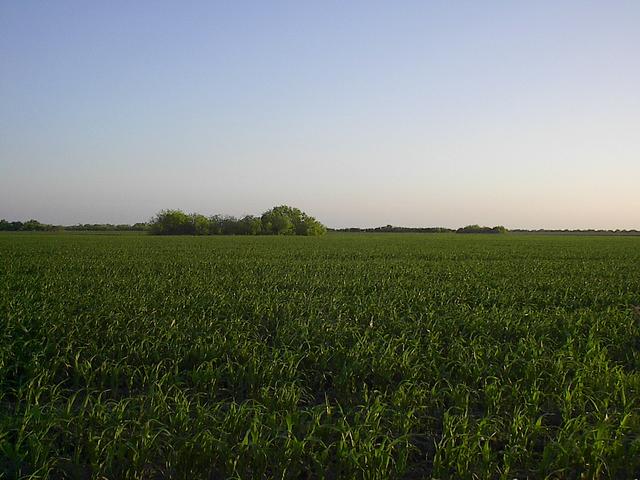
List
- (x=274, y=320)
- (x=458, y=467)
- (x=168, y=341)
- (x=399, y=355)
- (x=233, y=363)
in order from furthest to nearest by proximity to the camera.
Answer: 1. (x=274, y=320)
2. (x=168, y=341)
3. (x=399, y=355)
4. (x=233, y=363)
5. (x=458, y=467)

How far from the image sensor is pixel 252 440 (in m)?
4.44

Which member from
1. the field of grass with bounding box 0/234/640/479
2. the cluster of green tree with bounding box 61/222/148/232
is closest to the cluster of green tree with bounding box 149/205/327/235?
the cluster of green tree with bounding box 61/222/148/232

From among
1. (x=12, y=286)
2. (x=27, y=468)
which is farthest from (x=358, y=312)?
(x=12, y=286)

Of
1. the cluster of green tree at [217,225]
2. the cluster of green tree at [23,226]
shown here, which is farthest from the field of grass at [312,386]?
the cluster of green tree at [23,226]

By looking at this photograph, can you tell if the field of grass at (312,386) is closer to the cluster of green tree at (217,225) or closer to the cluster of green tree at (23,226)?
the cluster of green tree at (217,225)

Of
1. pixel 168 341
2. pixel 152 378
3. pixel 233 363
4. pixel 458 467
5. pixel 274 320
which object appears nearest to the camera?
pixel 458 467

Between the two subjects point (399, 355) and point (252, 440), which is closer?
point (252, 440)

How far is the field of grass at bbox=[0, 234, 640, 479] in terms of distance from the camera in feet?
14.5

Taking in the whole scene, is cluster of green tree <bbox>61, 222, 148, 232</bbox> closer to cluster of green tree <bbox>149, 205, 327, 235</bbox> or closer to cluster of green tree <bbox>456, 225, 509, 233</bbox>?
cluster of green tree <bbox>149, 205, 327, 235</bbox>

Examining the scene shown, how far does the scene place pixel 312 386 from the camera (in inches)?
262

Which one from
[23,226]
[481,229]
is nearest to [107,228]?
[23,226]

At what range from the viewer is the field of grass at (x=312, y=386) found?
441cm

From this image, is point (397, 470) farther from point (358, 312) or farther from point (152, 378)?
point (358, 312)

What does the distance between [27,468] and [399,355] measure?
15.8ft
